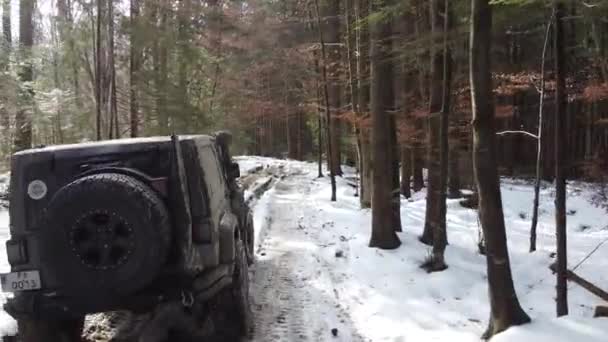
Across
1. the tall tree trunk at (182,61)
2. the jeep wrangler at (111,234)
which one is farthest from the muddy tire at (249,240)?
the tall tree trunk at (182,61)

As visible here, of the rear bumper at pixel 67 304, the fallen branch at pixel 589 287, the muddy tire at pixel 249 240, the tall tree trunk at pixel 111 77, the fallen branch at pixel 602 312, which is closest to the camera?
the rear bumper at pixel 67 304

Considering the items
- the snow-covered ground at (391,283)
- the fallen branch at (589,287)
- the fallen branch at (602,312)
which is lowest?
the fallen branch at (589,287)

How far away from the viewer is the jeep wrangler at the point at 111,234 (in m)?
4.33

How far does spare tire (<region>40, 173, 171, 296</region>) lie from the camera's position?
14.1 ft

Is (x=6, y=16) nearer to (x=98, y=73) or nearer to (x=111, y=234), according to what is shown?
(x=98, y=73)

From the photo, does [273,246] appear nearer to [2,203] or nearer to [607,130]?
[2,203]

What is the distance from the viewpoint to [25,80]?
53.5 ft

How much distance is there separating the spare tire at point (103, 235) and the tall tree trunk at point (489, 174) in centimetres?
348

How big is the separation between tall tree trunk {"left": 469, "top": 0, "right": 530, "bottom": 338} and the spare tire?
3.48m

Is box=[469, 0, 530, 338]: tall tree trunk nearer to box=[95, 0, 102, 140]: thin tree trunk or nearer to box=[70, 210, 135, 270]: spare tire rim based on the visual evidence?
box=[70, 210, 135, 270]: spare tire rim

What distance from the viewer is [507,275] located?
5.80 m

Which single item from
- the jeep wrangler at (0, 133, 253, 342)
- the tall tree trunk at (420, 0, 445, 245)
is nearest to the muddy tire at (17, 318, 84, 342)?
the jeep wrangler at (0, 133, 253, 342)

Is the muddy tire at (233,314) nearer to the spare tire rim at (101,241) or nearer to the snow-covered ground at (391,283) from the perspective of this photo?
the snow-covered ground at (391,283)

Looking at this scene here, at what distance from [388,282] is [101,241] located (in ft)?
16.6
